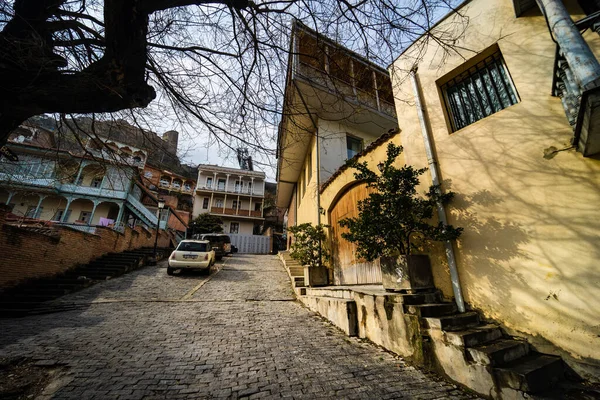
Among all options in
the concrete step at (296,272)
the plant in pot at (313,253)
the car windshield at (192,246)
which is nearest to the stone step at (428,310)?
the plant in pot at (313,253)

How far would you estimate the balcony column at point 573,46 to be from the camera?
2092mm

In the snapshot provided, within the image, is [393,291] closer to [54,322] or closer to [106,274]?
[54,322]

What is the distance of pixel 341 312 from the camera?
168 inches

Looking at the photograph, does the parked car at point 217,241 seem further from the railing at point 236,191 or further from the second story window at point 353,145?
the railing at point 236,191

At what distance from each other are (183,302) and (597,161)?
27.4 ft

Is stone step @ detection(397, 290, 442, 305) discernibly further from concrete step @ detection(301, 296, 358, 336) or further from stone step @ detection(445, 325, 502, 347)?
concrete step @ detection(301, 296, 358, 336)

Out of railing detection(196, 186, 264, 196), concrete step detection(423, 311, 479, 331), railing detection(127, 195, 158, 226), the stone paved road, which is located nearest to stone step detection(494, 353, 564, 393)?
the stone paved road

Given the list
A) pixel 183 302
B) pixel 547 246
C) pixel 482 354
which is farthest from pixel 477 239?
pixel 183 302

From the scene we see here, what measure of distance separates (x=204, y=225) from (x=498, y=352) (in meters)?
25.7

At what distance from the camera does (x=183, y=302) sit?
6094 millimetres

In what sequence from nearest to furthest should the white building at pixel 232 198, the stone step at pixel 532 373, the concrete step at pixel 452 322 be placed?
the stone step at pixel 532 373
the concrete step at pixel 452 322
the white building at pixel 232 198

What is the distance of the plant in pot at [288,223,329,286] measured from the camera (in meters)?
6.75

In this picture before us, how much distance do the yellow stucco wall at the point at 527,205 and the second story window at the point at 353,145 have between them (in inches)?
192

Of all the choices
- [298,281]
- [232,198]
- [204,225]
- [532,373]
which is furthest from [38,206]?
[532,373]
